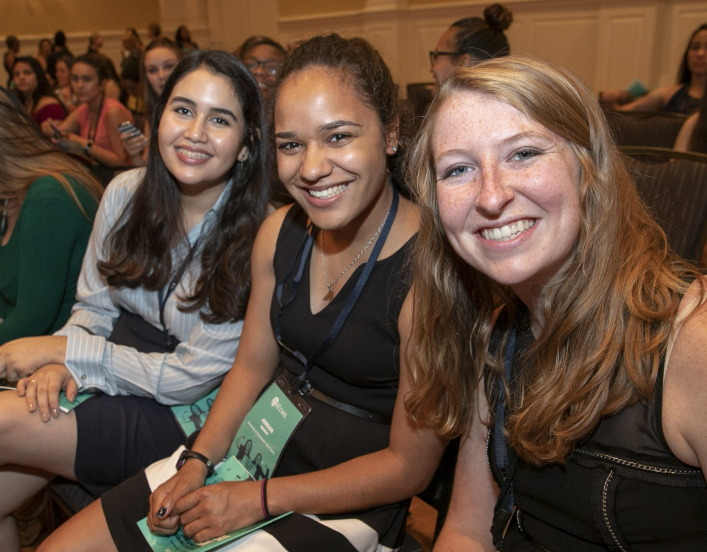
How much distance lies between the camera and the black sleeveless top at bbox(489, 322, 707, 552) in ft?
3.02

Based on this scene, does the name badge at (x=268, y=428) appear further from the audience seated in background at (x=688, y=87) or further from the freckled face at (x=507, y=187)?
the audience seated in background at (x=688, y=87)

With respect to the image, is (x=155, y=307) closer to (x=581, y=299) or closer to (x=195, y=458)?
(x=195, y=458)

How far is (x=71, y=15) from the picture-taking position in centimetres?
1145

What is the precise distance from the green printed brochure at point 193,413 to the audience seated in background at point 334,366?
0.63 ft

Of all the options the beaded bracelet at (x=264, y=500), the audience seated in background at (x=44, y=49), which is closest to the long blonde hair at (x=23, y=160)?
the beaded bracelet at (x=264, y=500)

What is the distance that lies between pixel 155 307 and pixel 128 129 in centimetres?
144

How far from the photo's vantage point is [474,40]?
3.18 metres

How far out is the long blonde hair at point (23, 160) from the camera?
2.12 meters

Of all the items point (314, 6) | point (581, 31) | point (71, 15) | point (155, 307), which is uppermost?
point (71, 15)

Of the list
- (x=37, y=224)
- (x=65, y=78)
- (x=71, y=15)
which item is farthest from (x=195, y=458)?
(x=71, y=15)

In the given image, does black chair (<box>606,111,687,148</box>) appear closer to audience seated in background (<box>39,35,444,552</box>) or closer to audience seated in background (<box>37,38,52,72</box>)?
audience seated in background (<box>39,35,444,552</box>)

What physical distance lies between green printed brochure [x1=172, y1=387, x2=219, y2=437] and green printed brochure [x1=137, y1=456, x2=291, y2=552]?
237 millimetres

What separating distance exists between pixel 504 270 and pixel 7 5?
44.4ft

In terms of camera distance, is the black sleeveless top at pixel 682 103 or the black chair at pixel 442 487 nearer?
the black chair at pixel 442 487
